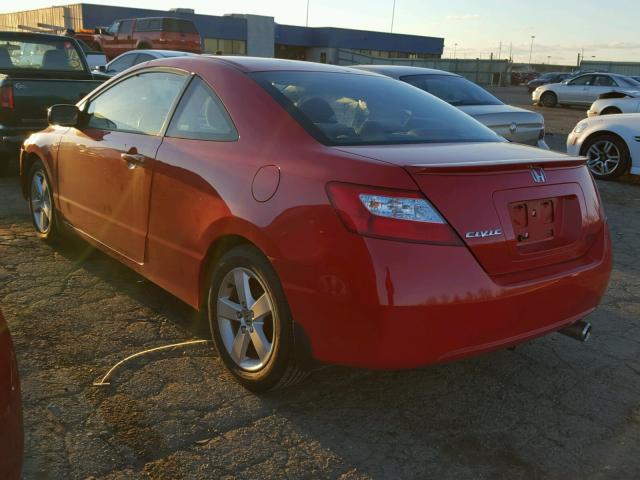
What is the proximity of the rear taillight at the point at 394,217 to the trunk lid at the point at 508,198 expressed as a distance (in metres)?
0.05

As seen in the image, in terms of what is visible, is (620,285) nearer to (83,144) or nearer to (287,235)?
(287,235)

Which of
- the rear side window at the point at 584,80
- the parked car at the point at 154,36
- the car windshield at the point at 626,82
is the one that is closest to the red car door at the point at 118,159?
the parked car at the point at 154,36

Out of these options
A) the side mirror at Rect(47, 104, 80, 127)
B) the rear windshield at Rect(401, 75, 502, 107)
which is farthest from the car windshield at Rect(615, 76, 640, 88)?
the side mirror at Rect(47, 104, 80, 127)

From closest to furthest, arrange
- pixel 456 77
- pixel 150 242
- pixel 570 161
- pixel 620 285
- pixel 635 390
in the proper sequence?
pixel 570 161 < pixel 635 390 < pixel 150 242 < pixel 620 285 < pixel 456 77

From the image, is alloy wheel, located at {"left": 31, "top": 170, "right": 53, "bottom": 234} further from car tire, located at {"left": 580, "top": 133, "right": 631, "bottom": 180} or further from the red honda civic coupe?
car tire, located at {"left": 580, "top": 133, "right": 631, "bottom": 180}

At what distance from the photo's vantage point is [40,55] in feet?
30.7

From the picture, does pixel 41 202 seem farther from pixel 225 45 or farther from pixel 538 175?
pixel 225 45

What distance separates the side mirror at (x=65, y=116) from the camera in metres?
4.34

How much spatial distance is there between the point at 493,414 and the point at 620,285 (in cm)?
251

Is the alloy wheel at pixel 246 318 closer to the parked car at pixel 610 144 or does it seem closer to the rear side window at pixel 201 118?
the rear side window at pixel 201 118

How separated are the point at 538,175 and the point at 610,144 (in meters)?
7.60

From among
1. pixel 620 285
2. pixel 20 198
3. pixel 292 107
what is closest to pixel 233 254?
pixel 292 107

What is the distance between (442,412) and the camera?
2967 millimetres

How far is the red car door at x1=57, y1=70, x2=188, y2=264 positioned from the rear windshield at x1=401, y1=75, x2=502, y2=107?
5.21 metres
